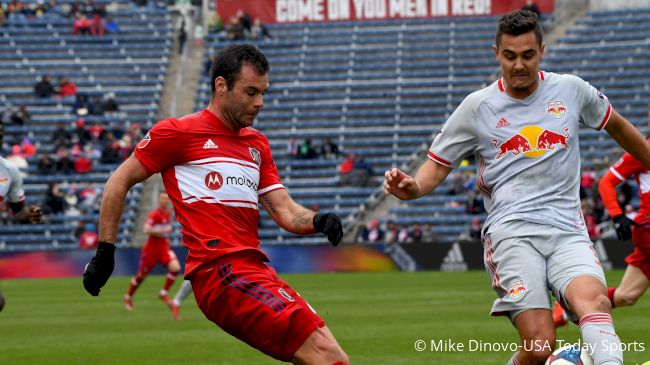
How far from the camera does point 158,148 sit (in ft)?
23.1

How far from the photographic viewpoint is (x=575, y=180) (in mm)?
7449

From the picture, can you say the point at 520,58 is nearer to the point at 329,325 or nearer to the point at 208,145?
the point at 208,145

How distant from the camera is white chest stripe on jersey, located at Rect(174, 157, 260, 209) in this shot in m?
7.04

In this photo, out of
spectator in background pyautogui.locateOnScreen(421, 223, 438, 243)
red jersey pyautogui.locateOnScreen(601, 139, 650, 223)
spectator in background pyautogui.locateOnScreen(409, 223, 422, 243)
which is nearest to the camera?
red jersey pyautogui.locateOnScreen(601, 139, 650, 223)

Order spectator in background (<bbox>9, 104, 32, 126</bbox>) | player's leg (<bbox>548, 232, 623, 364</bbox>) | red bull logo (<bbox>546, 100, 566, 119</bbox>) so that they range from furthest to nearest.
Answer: spectator in background (<bbox>9, 104, 32, 126</bbox>)
red bull logo (<bbox>546, 100, 566, 119</bbox>)
player's leg (<bbox>548, 232, 623, 364</bbox>)

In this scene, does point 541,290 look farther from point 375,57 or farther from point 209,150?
point 375,57

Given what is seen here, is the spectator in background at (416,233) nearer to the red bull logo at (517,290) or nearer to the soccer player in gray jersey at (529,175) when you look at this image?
the soccer player in gray jersey at (529,175)

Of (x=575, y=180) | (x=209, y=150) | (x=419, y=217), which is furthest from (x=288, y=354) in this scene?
(x=419, y=217)

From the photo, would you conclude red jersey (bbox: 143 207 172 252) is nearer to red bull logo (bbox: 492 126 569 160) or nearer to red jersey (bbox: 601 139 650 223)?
red jersey (bbox: 601 139 650 223)

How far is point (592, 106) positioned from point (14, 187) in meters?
6.99

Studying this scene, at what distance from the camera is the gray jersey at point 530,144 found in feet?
24.1

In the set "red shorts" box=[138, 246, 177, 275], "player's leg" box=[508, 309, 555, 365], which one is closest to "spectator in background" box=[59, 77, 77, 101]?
"red shorts" box=[138, 246, 177, 275]

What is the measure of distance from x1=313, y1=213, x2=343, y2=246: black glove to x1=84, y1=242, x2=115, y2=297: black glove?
4.02 ft

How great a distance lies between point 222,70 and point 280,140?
32.6 m
